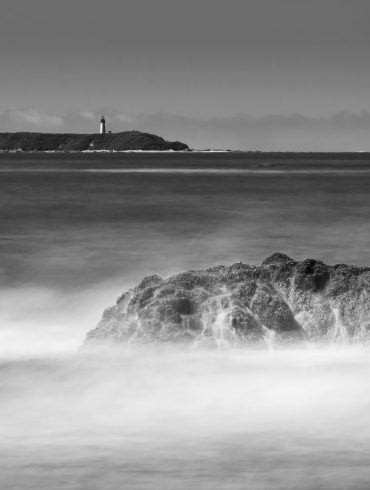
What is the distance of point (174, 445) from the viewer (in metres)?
7.84

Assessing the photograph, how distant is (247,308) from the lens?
10523mm

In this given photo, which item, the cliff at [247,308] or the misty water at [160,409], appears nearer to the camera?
the misty water at [160,409]

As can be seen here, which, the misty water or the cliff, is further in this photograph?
the cliff

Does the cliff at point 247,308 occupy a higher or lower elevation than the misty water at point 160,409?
higher

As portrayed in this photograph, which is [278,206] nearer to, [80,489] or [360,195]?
[360,195]

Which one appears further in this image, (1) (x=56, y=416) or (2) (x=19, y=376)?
(2) (x=19, y=376)

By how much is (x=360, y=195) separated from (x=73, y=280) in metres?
35.0

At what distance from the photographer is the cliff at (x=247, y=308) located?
407 inches

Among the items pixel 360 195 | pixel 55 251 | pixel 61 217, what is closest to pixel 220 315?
pixel 55 251

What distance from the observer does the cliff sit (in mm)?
10336

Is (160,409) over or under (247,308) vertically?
under

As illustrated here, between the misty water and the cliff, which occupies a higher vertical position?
the cliff

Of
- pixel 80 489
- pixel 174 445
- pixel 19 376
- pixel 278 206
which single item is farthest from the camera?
pixel 278 206

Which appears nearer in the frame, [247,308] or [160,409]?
[160,409]
